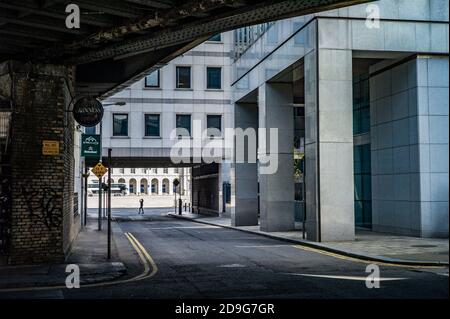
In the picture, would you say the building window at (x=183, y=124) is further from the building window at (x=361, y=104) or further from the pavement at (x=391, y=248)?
the pavement at (x=391, y=248)

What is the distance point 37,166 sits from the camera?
13828 millimetres

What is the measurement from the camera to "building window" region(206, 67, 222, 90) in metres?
44.3

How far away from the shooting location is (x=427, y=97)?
20.3 m

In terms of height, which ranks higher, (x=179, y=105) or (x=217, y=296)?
(x=179, y=105)

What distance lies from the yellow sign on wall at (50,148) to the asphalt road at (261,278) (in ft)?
11.3

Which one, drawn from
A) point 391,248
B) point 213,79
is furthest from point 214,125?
point 391,248

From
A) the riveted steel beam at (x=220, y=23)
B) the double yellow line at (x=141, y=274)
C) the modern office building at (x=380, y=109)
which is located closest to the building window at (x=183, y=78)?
the modern office building at (x=380, y=109)

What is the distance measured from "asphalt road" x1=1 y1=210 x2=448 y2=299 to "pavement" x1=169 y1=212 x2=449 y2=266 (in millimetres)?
768

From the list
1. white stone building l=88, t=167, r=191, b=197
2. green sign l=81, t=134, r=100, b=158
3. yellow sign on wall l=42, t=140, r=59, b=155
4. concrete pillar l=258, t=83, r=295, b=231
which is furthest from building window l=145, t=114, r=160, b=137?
white stone building l=88, t=167, r=191, b=197

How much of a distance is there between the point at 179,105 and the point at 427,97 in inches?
1016

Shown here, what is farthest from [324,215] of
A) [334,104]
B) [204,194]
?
[204,194]

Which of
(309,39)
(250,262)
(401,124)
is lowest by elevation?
(250,262)

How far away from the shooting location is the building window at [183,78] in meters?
44.0
